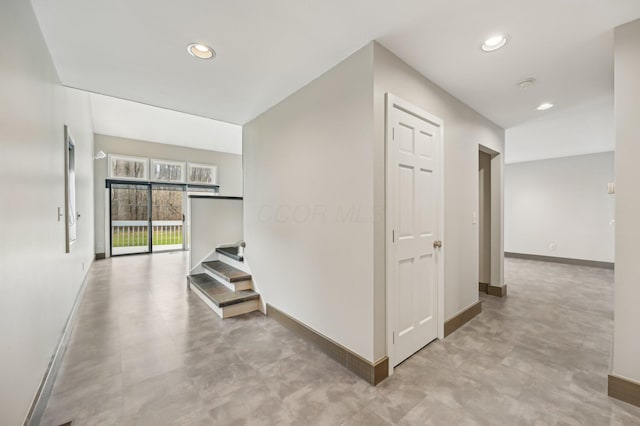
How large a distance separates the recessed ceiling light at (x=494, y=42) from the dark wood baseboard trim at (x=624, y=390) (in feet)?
8.25

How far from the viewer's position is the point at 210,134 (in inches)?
257

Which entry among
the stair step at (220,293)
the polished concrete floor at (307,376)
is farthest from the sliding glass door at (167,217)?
the polished concrete floor at (307,376)

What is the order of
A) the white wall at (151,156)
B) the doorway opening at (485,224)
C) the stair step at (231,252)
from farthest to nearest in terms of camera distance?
the white wall at (151,156), the doorway opening at (485,224), the stair step at (231,252)

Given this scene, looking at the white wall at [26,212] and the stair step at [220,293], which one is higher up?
the white wall at [26,212]

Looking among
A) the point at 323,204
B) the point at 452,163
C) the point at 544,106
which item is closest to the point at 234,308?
the point at 323,204

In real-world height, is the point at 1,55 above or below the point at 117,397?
above

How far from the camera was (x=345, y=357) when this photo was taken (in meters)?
2.12

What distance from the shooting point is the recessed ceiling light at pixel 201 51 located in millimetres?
2004

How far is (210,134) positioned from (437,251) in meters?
6.11

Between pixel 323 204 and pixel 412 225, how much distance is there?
0.82 meters

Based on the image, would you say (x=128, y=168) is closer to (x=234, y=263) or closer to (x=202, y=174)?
(x=202, y=174)

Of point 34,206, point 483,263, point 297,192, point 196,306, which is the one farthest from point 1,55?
point 483,263

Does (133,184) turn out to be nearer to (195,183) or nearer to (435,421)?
(195,183)

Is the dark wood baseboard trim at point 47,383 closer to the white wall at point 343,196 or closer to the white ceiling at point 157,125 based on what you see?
the white wall at point 343,196
